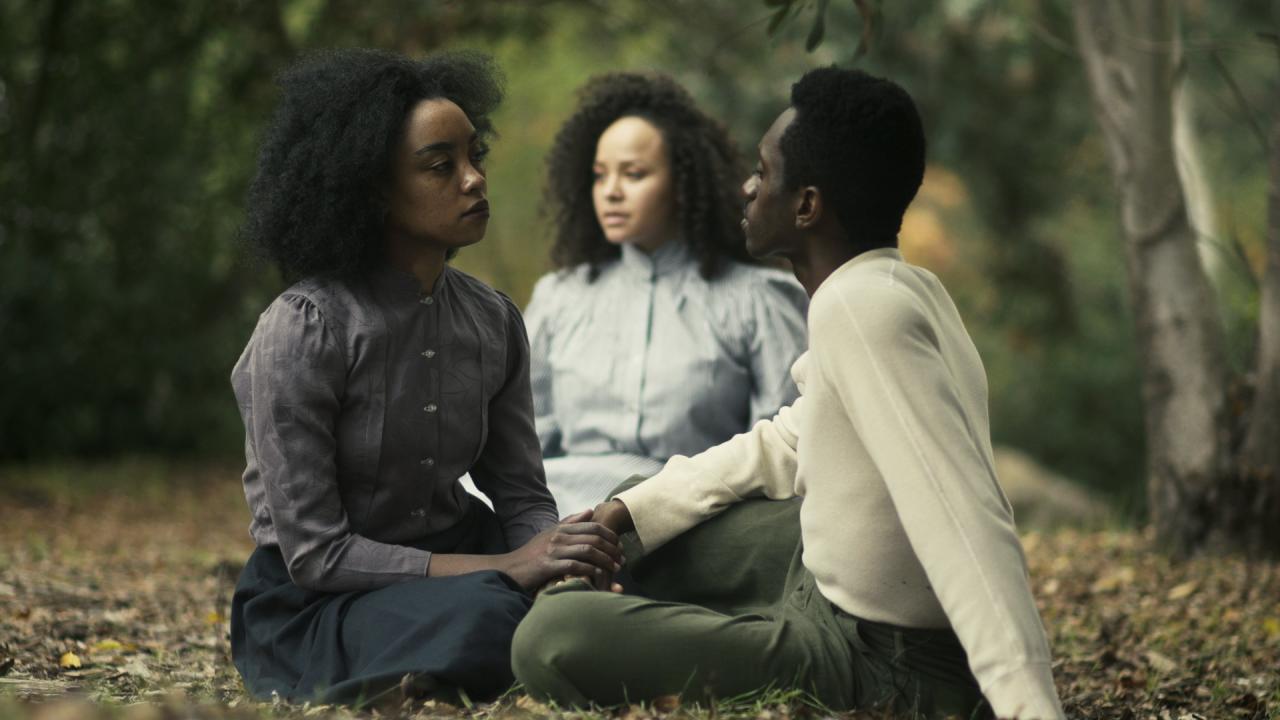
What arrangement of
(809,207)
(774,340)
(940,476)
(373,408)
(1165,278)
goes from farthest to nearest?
(1165,278) < (774,340) < (373,408) < (809,207) < (940,476)

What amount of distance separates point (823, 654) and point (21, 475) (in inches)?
327

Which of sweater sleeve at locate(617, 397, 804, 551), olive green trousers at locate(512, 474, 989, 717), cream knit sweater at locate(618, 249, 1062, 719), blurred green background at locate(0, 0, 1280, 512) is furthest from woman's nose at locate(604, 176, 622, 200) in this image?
blurred green background at locate(0, 0, 1280, 512)

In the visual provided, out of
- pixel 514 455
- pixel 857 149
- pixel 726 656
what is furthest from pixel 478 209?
pixel 726 656

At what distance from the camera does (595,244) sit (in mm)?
5500

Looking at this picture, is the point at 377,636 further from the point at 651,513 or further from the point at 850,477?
the point at 850,477

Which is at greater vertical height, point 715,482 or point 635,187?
point 635,187

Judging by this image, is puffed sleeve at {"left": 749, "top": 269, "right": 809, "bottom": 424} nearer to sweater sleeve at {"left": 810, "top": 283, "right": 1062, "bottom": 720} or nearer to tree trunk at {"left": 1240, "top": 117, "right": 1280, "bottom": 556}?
sweater sleeve at {"left": 810, "top": 283, "right": 1062, "bottom": 720}

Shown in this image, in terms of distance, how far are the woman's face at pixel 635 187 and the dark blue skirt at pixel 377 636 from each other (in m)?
1.98

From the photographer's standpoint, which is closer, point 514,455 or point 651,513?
point 651,513

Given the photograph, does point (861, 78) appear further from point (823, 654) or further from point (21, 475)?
point (21, 475)

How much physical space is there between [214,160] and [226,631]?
288 inches

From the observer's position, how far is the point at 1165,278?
6.59 meters

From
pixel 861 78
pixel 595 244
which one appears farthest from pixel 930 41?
pixel 861 78

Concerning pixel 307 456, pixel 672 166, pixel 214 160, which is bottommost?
pixel 307 456
